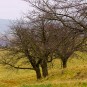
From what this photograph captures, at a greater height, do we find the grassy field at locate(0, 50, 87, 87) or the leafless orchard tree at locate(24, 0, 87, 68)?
the leafless orchard tree at locate(24, 0, 87, 68)

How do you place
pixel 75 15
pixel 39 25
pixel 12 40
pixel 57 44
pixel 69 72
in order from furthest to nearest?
pixel 12 40, pixel 39 25, pixel 69 72, pixel 57 44, pixel 75 15

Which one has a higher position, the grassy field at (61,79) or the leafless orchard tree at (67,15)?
the leafless orchard tree at (67,15)

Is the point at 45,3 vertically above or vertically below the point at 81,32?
above

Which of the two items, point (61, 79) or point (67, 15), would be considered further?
point (61, 79)

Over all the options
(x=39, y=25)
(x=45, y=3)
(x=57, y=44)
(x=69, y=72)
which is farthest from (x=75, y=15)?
(x=39, y=25)

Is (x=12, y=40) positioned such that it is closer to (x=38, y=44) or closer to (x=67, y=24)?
(x=38, y=44)

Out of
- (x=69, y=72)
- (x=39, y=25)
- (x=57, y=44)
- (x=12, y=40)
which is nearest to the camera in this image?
(x=57, y=44)

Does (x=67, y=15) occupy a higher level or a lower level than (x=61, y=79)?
higher

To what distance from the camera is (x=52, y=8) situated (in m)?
19.4

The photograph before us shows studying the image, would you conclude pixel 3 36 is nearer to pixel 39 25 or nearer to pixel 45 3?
pixel 39 25

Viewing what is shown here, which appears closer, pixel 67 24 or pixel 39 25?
pixel 67 24

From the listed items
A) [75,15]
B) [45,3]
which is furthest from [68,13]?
[45,3]

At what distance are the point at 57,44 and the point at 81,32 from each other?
2.96 m

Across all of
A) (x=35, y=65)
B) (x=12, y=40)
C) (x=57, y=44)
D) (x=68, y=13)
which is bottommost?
(x=35, y=65)
